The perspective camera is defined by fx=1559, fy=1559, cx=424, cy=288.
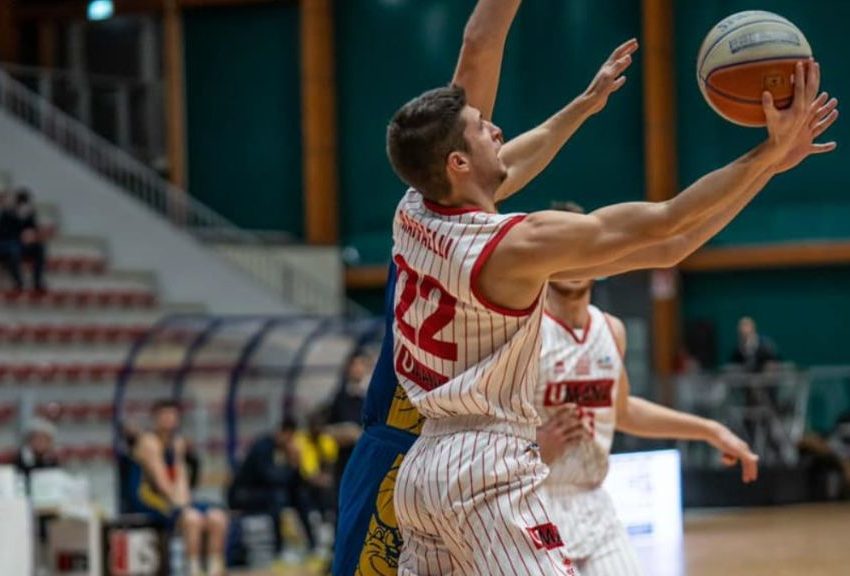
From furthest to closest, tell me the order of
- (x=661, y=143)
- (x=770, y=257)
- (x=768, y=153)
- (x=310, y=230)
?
1. (x=310, y=230)
2. (x=661, y=143)
3. (x=770, y=257)
4. (x=768, y=153)

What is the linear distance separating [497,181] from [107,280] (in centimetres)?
1449

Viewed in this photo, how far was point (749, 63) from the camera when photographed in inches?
138

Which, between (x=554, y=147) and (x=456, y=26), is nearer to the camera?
(x=554, y=147)

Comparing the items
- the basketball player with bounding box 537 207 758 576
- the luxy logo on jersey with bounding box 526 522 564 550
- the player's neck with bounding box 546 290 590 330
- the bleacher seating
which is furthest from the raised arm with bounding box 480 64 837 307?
the bleacher seating

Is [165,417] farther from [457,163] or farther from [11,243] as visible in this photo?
[457,163]

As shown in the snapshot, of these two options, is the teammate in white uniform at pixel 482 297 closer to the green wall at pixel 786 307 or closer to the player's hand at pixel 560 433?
the player's hand at pixel 560 433

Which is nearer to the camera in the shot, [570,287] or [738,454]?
[738,454]

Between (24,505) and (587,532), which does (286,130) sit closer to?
(24,505)

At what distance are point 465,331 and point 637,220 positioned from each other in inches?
18.4

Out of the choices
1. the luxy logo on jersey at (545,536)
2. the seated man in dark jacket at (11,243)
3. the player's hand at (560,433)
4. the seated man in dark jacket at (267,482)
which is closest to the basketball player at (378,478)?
the luxy logo on jersey at (545,536)

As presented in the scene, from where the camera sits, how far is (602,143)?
67.4 feet

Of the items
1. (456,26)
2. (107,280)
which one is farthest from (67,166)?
(456,26)

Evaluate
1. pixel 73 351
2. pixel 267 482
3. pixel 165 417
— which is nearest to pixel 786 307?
pixel 73 351

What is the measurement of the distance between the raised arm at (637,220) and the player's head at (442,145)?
0.68 ft
